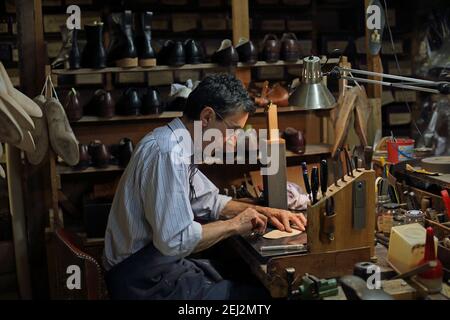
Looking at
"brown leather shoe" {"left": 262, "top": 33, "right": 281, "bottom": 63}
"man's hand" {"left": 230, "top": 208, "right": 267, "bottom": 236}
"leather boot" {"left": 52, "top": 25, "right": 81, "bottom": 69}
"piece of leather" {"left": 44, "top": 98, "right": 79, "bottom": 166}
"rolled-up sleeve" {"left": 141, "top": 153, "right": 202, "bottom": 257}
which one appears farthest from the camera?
"brown leather shoe" {"left": 262, "top": 33, "right": 281, "bottom": 63}

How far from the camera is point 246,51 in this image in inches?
125

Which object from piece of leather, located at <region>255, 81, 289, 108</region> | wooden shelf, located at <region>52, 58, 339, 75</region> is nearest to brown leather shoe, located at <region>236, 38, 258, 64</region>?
wooden shelf, located at <region>52, 58, 339, 75</region>

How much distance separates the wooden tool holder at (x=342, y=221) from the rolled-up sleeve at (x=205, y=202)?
2.31ft

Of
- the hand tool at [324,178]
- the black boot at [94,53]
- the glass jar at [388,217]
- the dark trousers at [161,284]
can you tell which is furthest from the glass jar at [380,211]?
the black boot at [94,53]

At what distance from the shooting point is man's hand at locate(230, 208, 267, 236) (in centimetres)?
200

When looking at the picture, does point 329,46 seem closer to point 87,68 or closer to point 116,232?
point 87,68

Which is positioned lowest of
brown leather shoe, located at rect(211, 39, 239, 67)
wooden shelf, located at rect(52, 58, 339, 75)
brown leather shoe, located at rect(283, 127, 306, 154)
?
brown leather shoe, located at rect(283, 127, 306, 154)

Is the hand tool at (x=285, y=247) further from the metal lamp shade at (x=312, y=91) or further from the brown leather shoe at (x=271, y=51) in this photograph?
the brown leather shoe at (x=271, y=51)

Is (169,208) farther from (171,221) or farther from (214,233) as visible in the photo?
(214,233)

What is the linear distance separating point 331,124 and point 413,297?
2.11 m

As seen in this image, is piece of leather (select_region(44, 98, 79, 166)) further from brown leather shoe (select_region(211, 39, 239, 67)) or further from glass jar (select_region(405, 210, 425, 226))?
glass jar (select_region(405, 210, 425, 226))

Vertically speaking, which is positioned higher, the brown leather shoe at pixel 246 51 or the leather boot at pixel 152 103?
the brown leather shoe at pixel 246 51

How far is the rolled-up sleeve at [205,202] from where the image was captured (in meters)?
2.37

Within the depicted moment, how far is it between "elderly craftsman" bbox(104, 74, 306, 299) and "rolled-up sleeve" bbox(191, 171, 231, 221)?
0.29 metres
